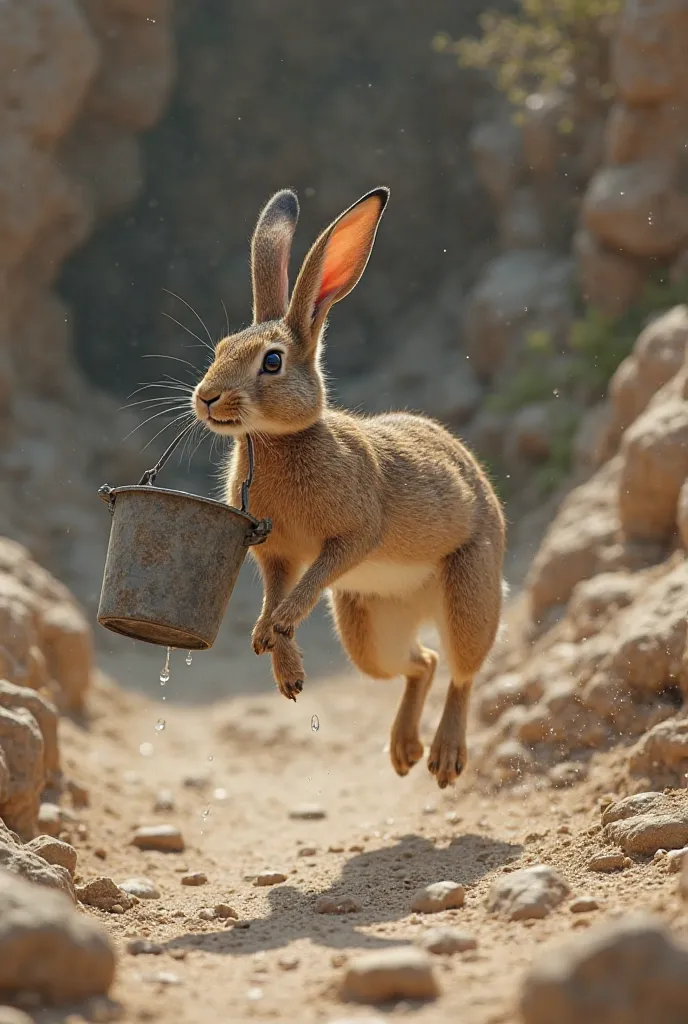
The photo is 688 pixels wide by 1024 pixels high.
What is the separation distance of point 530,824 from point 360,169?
10117mm

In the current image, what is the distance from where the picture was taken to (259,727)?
880 cm

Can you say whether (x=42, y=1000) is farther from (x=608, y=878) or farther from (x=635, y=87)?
(x=635, y=87)

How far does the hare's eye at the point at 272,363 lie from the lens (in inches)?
197

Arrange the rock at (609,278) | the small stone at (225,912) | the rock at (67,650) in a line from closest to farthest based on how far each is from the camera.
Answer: the small stone at (225,912), the rock at (67,650), the rock at (609,278)

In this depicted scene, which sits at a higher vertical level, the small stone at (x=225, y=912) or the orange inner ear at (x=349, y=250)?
the orange inner ear at (x=349, y=250)

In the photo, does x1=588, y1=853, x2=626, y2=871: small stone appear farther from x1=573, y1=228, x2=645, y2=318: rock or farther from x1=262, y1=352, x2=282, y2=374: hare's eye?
x1=573, y1=228, x2=645, y2=318: rock

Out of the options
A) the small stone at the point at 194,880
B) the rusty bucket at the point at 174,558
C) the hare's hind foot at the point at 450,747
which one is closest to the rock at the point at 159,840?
the small stone at the point at 194,880

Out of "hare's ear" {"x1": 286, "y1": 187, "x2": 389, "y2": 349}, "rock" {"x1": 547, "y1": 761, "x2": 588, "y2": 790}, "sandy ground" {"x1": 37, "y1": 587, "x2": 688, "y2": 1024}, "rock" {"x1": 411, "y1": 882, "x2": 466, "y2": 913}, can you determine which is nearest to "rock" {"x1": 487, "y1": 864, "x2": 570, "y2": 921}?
"sandy ground" {"x1": 37, "y1": 587, "x2": 688, "y2": 1024}

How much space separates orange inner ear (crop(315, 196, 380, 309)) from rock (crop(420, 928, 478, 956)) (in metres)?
2.75

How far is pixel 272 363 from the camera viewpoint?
16.4ft

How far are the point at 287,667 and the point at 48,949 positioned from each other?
2075 mm

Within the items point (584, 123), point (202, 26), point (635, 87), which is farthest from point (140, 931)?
point (202, 26)

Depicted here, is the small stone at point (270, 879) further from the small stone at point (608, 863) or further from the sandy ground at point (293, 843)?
the small stone at point (608, 863)

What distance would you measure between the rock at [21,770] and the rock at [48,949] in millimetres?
2191
